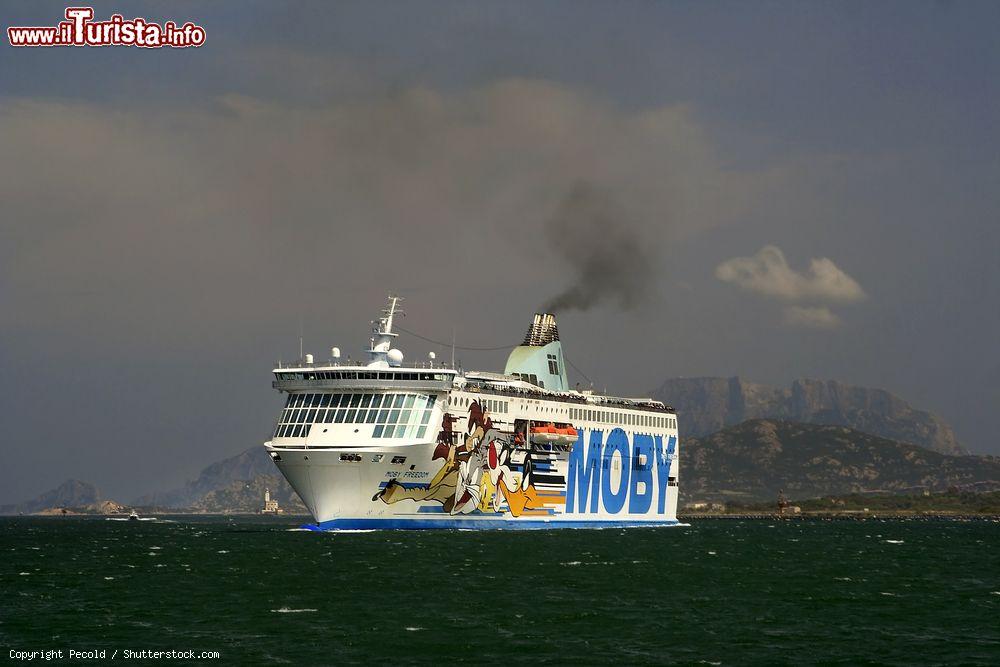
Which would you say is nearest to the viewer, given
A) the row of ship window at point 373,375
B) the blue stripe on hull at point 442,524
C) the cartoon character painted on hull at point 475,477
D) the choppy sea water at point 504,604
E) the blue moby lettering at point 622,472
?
the choppy sea water at point 504,604

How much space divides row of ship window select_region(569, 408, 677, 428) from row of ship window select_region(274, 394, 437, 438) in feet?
75.5

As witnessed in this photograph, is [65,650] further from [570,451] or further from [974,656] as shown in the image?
[570,451]

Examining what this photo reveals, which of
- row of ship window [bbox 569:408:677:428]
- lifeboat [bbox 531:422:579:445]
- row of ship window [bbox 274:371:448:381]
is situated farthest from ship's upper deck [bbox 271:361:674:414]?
row of ship window [bbox 569:408:677:428]

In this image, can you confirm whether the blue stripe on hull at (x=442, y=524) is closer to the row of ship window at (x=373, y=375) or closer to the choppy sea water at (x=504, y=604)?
the choppy sea water at (x=504, y=604)

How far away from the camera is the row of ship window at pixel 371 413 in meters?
90.8

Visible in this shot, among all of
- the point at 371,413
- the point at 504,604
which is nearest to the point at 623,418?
the point at 371,413

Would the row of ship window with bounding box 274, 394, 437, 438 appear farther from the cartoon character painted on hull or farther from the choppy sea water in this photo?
the choppy sea water

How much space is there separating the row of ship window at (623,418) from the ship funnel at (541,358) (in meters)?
4.50

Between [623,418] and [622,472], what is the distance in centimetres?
501

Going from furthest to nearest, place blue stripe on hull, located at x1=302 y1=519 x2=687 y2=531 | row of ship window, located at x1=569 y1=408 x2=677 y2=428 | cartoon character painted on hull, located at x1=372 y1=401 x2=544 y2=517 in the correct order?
row of ship window, located at x1=569 y1=408 x2=677 y2=428 → cartoon character painted on hull, located at x1=372 y1=401 x2=544 y2=517 → blue stripe on hull, located at x1=302 y1=519 x2=687 y2=531

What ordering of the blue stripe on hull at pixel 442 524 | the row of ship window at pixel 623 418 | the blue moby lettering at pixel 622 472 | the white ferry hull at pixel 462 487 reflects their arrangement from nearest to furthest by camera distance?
the white ferry hull at pixel 462 487, the blue stripe on hull at pixel 442 524, the blue moby lettering at pixel 622 472, the row of ship window at pixel 623 418

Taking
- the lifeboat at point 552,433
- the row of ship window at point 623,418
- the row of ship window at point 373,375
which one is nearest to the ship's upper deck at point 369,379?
the row of ship window at point 373,375

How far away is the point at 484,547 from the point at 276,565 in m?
17.8

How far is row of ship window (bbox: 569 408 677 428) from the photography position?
4456 inches
